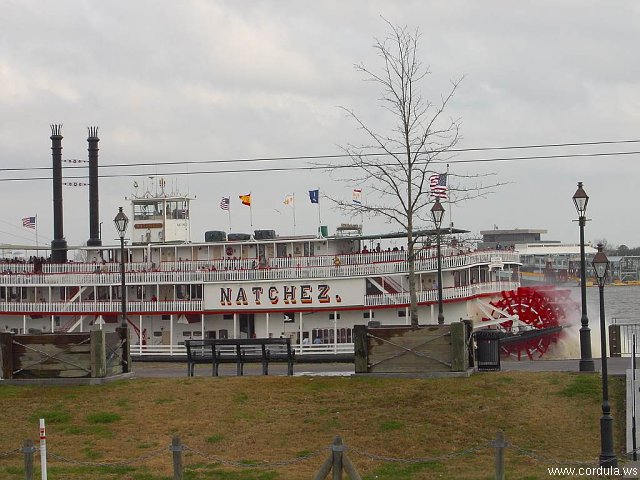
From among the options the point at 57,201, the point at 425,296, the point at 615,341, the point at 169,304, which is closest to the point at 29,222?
the point at 57,201

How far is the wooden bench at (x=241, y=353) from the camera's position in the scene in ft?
90.9

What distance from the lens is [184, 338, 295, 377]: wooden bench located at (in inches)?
1091

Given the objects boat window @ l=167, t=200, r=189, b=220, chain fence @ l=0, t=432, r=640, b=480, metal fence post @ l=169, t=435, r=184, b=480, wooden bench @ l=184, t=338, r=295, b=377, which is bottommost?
chain fence @ l=0, t=432, r=640, b=480

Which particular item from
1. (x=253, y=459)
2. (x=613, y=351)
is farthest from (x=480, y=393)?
(x=613, y=351)

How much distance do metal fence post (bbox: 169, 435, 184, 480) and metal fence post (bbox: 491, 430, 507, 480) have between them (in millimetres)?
4817

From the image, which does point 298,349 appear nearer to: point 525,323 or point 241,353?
point 241,353

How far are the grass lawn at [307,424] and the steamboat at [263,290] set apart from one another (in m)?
18.0

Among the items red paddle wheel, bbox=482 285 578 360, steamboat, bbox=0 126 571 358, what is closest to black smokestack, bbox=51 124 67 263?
steamboat, bbox=0 126 571 358

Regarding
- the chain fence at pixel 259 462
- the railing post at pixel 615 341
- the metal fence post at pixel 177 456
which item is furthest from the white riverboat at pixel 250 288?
the metal fence post at pixel 177 456

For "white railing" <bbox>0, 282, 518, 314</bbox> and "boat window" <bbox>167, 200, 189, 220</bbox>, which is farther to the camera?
"boat window" <bbox>167, 200, 189, 220</bbox>

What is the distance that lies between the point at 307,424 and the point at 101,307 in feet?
96.7

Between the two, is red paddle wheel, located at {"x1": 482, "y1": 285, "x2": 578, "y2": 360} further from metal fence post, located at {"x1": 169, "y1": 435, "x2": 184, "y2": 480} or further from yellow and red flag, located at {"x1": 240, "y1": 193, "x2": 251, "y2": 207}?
metal fence post, located at {"x1": 169, "y1": 435, "x2": 184, "y2": 480}

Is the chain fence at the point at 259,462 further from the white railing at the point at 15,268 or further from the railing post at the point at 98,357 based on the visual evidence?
the white railing at the point at 15,268

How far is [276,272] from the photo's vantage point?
1780 inches
